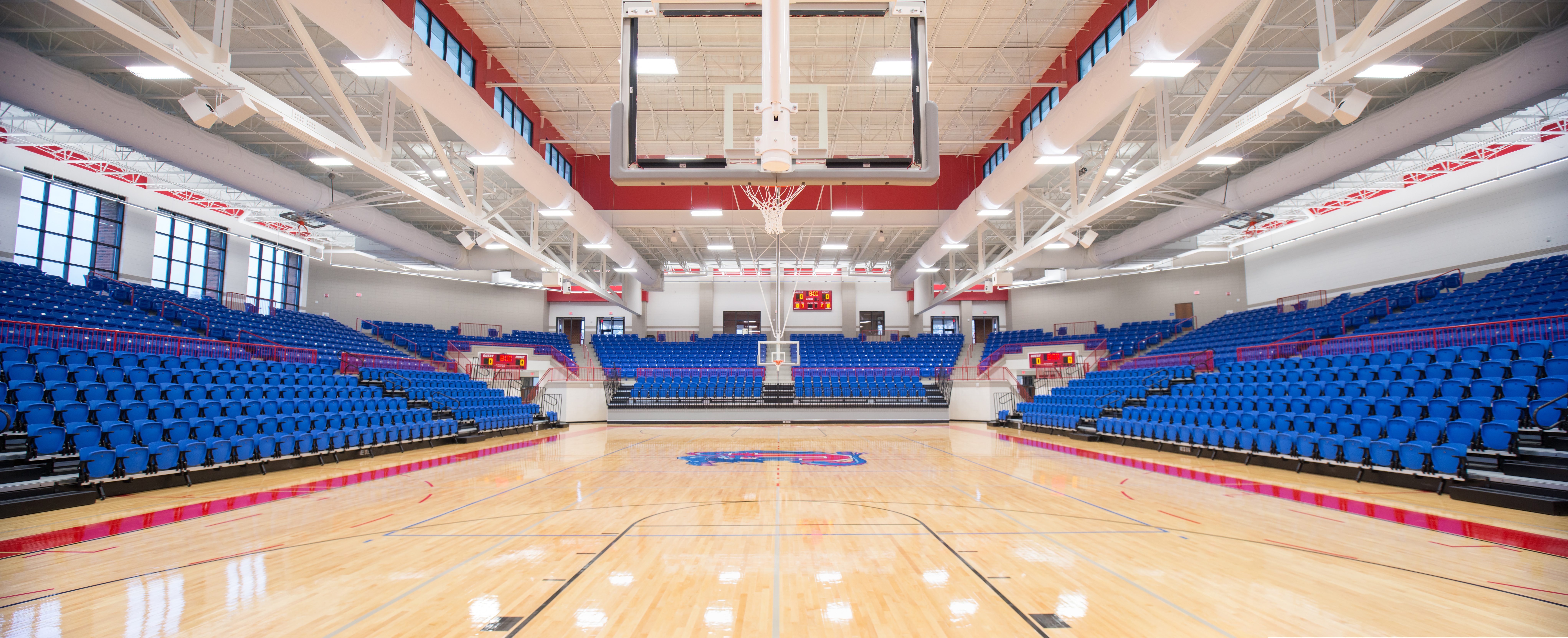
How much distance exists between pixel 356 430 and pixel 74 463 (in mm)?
4072

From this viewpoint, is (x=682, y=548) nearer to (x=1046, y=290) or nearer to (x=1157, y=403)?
(x=1157, y=403)

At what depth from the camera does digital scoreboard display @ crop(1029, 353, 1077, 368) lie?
1952 centimetres

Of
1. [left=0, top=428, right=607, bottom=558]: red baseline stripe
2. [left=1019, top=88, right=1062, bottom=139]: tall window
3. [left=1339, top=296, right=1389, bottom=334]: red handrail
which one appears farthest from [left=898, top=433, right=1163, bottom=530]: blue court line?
[left=1339, top=296, right=1389, bottom=334]: red handrail

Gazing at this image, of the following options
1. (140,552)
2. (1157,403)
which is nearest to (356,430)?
(140,552)

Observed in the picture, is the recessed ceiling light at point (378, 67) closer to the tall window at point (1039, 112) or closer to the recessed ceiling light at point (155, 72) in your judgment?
the recessed ceiling light at point (155, 72)

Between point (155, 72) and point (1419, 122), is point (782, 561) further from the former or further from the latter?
point (1419, 122)

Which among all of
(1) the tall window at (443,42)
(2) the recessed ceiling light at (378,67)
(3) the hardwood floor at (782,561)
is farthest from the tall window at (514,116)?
(3) the hardwood floor at (782,561)

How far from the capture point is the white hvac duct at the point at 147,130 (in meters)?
8.02

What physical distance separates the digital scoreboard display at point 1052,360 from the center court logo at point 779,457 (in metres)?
10.5

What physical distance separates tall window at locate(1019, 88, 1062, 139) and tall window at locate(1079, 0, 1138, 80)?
748 mm

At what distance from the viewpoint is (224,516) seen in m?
5.82

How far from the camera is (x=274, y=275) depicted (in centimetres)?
2095

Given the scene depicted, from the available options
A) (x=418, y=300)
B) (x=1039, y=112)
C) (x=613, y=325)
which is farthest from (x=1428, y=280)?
(x=418, y=300)

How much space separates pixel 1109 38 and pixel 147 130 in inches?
599
